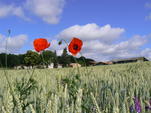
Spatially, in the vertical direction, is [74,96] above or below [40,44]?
below

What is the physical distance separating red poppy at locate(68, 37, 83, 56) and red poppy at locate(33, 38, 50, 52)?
187mm

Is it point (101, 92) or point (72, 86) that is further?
point (101, 92)

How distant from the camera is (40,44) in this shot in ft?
5.59

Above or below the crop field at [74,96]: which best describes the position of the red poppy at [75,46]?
above

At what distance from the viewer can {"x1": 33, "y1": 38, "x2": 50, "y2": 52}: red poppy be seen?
1.68 metres

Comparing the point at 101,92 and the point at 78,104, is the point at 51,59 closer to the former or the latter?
the point at 101,92

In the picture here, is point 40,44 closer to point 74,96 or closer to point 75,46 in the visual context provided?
point 75,46

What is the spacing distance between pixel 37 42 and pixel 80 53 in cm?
34

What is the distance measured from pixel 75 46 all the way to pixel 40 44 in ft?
0.85

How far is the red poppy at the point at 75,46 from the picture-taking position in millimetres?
1620

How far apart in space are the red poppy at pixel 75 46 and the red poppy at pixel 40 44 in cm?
19

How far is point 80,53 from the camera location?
5.43 ft

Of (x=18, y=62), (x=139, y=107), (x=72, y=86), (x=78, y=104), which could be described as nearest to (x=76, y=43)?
(x=72, y=86)

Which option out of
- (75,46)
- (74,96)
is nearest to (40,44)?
(75,46)
